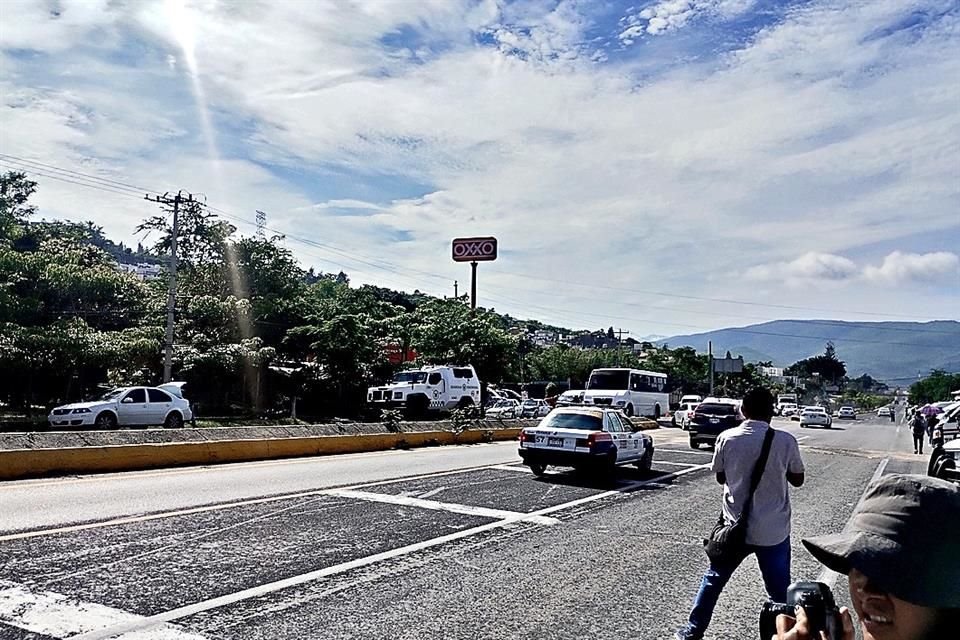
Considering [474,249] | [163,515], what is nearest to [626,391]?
[474,249]

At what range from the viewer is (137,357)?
129 feet

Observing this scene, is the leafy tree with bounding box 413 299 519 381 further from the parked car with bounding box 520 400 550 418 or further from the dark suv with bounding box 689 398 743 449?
the dark suv with bounding box 689 398 743 449

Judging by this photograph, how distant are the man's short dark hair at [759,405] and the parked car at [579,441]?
904cm

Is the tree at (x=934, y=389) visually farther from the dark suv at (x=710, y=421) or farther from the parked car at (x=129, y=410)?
the parked car at (x=129, y=410)

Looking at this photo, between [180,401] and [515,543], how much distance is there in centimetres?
2226

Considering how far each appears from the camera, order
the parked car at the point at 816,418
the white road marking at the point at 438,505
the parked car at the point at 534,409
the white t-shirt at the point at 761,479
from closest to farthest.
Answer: the white t-shirt at the point at 761,479
the white road marking at the point at 438,505
the parked car at the point at 534,409
the parked car at the point at 816,418

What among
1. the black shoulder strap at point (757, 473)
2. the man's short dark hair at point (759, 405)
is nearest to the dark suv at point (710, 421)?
the man's short dark hair at point (759, 405)

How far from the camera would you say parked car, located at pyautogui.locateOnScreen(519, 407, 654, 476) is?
14.9m

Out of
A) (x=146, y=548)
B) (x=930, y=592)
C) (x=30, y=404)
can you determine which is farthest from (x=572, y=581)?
(x=30, y=404)

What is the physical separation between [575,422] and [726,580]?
10.2 meters

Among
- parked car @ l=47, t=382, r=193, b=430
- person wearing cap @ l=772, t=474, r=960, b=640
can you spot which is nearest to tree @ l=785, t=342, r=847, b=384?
parked car @ l=47, t=382, r=193, b=430

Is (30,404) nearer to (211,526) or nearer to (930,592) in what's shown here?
(211,526)

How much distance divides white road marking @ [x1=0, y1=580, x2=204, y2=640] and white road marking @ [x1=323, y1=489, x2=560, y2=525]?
5534mm

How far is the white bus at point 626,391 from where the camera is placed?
3841 centimetres
